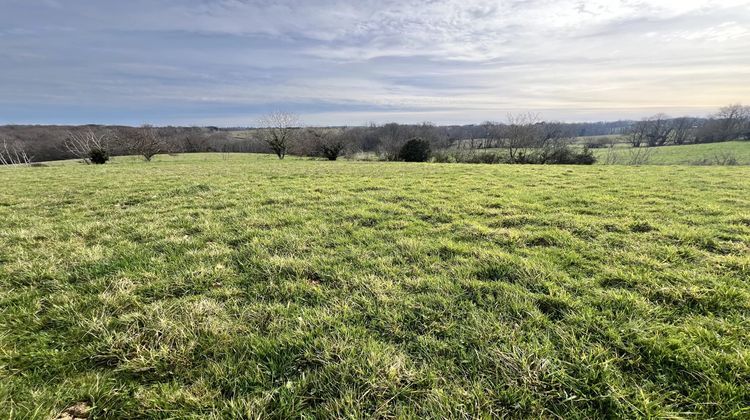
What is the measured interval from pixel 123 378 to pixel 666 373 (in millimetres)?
3912

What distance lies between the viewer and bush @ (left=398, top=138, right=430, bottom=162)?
37.7 m

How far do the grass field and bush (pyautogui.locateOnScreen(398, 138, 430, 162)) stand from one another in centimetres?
3242

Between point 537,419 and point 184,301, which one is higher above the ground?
point 184,301

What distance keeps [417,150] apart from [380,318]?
36135 mm

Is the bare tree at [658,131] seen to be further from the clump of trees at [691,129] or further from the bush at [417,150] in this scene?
the bush at [417,150]

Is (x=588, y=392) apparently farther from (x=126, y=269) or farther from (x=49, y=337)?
(x=126, y=269)

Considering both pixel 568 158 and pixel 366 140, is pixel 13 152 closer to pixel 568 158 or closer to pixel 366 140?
pixel 366 140

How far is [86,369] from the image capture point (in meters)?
2.38

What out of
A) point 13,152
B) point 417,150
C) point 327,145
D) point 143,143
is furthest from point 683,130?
point 13,152

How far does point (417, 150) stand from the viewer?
37781 millimetres

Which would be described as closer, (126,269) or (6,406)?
(6,406)

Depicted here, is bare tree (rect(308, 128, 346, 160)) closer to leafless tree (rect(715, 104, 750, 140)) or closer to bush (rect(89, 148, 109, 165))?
bush (rect(89, 148, 109, 165))

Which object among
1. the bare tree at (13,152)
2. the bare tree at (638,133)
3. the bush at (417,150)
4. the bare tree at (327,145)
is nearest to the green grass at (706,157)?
the bush at (417,150)

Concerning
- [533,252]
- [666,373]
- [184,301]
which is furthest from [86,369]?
[533,252]
